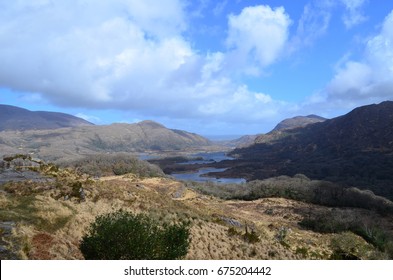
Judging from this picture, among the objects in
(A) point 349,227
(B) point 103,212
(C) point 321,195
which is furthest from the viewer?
(C) point 321,195

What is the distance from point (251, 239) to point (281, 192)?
42.6m

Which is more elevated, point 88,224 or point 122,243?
point 122,243

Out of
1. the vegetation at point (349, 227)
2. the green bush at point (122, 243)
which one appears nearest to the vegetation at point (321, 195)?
the vegetation at point (349, 227)

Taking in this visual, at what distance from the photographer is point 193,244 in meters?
19.1

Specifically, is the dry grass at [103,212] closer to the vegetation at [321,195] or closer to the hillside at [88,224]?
the hillside at [88,224]

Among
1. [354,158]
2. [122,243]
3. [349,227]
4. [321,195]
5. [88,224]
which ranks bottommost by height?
[349,227]

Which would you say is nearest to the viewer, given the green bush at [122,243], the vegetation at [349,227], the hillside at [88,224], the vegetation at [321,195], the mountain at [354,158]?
the green bush at [122,243]

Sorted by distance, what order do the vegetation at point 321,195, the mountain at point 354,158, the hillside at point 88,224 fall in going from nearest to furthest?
1. the hillside at point 88,224
2. the vegetation at point 321,195
3. the mountain at point 354,158

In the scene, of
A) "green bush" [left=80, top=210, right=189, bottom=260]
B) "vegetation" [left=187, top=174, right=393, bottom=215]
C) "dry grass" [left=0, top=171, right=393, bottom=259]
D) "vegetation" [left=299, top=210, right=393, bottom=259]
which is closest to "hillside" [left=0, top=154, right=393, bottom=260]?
"dry grass" [left=0, top=171, right=393, bottom=259]

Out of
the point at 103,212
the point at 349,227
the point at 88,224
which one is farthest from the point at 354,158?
the point at 88,224

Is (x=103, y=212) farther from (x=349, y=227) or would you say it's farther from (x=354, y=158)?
(x=354, y=158)

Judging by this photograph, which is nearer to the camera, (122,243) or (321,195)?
(122,243)

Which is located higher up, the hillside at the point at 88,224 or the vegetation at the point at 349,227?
the hillside at the point at 88,224
